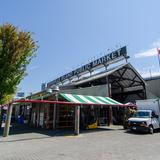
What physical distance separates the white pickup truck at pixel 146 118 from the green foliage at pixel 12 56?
9627mm

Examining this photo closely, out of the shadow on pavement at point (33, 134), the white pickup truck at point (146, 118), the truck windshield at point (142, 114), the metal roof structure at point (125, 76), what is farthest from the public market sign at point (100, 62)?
the shadow on pavement at point (33, 134)

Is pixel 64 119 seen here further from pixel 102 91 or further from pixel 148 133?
pixel 148 133

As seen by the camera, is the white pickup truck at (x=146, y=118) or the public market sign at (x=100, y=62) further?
the public market sign at (x=100, y=62)

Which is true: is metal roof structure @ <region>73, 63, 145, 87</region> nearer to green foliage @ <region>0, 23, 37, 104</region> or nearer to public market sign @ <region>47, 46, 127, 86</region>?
public market sign @ <region>47, 46, 127, 86</region>

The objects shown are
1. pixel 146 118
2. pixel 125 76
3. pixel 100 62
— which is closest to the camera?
pixel 146 118

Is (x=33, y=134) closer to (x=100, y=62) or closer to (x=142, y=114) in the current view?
(x=142, y=114)

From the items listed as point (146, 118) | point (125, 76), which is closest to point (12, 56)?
point (146, 118)

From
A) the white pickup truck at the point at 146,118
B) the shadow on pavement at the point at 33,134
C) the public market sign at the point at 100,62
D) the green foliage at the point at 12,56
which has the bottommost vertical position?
the shadow on pavement at the point at 33,134

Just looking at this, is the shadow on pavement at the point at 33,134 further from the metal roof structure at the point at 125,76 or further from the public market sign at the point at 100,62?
the public market sign at the point at 100,62

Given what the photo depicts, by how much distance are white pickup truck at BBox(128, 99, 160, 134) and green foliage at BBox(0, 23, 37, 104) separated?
31.6ft

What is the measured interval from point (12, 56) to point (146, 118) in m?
11.5

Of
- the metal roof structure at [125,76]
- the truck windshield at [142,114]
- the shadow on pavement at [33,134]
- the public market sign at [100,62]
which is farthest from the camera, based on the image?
the public market sign at [100,62]

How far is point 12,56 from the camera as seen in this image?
14.1 m

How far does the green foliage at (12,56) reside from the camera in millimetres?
13875
